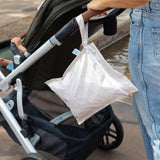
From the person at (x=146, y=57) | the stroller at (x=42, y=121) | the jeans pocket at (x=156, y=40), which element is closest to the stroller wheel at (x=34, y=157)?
the stroller at (x=42, y=121)

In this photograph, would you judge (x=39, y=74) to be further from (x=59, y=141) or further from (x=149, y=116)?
(x=149, y=116)

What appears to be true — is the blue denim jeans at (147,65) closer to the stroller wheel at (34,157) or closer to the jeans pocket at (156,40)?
the jeans pocket at (156,40)

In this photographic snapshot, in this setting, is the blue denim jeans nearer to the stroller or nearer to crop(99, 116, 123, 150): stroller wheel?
the stroller

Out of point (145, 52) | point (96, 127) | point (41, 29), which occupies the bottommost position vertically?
point (96, 127)

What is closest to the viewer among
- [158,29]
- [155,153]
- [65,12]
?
[158,29]

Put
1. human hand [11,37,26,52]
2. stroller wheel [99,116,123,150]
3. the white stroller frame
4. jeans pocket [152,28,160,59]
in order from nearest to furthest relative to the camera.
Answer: jeans pocket [152,28,160,59], the white stroller frame, human hand [11,37,26,52], stroller wheel [99,116,123,150]

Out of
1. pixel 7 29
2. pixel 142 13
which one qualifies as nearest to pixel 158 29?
pixel 142 13

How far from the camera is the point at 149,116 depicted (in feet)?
6.25

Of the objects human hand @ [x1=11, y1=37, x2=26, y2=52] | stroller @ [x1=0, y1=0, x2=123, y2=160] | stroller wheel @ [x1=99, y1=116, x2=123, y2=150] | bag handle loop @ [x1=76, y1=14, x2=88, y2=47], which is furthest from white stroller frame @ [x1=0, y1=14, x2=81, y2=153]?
stroller wheel @ [x1=99, y1=116, x2=123, y2=150]

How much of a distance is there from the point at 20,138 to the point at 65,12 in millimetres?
895

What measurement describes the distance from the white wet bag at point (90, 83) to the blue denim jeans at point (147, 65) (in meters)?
0.08

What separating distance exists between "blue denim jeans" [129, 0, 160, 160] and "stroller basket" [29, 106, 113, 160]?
1.26 feet

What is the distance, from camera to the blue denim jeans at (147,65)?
1663 mm

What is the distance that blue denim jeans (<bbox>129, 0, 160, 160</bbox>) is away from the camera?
166 centimetres
